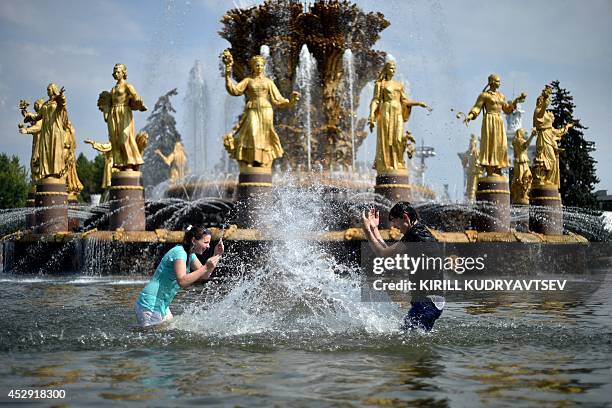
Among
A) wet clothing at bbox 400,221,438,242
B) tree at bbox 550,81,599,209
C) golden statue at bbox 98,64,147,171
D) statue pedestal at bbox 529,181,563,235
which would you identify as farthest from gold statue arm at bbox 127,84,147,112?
tree at bbox 550,81,599,209

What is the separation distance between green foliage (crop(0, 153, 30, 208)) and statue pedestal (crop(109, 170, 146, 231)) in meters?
40.6

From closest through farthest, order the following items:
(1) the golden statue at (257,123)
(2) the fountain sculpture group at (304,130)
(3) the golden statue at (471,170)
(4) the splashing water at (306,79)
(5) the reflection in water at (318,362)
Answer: (5) the reflection in water at (318,362) → (1) the golden statue at (257,123) → (2) the fountain sculpture group at (304,130) → (4) the splashing water at (306,79) → (3) the golden statue at (471,170)

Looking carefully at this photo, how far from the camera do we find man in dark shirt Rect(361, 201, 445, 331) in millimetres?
7082

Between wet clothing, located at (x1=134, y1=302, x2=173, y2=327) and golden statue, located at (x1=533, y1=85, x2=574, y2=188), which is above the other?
golden statue, located at (x1=533, y1=85, x2=574, y2=188)

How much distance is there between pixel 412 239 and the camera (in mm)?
7102

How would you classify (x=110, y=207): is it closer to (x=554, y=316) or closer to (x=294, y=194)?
(x=294, y=194)

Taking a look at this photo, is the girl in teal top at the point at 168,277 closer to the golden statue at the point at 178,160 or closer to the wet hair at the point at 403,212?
the wet hair at the point at 403,212

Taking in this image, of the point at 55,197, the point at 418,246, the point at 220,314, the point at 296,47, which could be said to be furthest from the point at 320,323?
the point at 296,47

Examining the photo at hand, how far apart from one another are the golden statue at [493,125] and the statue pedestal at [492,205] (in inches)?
12.2

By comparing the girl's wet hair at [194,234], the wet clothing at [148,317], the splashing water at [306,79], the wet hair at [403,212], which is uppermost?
the splashing water at [306,79]

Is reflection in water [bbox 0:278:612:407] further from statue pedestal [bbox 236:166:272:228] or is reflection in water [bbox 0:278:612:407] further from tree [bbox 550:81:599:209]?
tree [bbox 550:81:599:209]

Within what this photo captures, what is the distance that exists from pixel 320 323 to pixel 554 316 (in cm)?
315

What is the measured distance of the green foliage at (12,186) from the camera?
54938 millimetres

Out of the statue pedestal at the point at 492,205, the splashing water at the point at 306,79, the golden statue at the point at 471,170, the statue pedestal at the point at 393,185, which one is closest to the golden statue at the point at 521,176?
the golden statue at the point at 471,170
